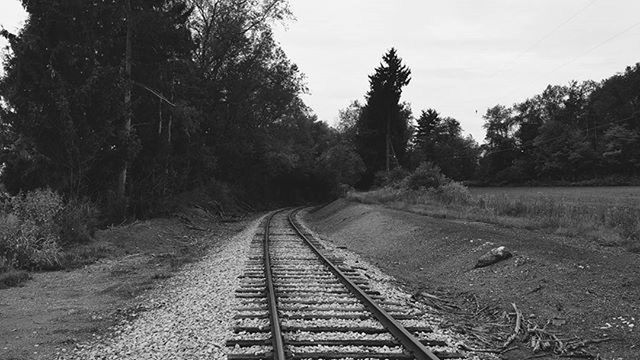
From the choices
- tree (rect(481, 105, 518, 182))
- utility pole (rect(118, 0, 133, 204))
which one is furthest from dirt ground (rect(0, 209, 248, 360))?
tree (rect(481, 105, 518, 182))

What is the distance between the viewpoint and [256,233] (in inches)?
851

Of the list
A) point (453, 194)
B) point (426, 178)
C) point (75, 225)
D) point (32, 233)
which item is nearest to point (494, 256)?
point (32, 233)

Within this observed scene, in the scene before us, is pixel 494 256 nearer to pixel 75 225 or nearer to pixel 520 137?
pixel 75 225

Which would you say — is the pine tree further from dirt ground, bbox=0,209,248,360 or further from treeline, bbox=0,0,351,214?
dirt ground, bbox=0,209,248,360

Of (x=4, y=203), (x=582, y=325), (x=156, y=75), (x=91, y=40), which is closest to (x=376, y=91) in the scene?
(x=156, y=75)

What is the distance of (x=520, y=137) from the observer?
351 ft

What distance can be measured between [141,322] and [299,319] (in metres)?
2.40

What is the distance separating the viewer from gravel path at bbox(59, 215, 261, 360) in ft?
20.3

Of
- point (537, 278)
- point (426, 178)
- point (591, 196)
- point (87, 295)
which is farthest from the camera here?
point (591, 196)

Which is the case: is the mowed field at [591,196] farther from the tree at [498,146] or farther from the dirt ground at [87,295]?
the tree at [498,146]

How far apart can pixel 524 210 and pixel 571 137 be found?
247ft

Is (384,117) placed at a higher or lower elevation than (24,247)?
higher

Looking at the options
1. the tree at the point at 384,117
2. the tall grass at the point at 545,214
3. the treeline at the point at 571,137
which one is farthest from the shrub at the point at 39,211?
the treeline at the point at 571,137

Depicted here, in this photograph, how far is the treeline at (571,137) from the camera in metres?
74.8
